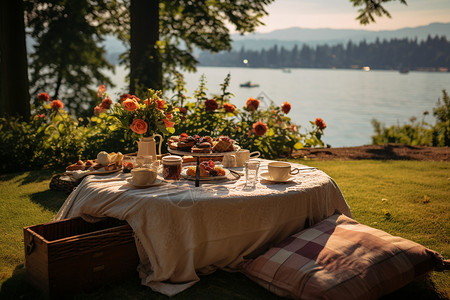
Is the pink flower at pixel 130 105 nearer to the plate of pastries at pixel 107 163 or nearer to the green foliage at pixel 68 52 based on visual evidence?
the plate of pastries at pixel 107 163

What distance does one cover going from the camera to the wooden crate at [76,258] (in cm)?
279

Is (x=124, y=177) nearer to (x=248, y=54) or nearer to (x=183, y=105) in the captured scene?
(x=183, y=105)

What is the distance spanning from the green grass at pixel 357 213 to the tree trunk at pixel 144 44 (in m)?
3.38

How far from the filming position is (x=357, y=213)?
16.5 feet

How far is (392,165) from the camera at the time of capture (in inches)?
312

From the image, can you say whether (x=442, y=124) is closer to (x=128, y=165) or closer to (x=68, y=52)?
(x=128, y=165)

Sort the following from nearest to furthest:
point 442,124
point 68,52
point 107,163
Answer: point 107,163, point 442,124, point 68,52

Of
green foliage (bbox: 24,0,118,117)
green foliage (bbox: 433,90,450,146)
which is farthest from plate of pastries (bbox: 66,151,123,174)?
green foliage (bbox: 433,90,450,146)

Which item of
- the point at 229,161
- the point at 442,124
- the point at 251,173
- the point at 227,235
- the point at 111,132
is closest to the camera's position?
the point at 227,235

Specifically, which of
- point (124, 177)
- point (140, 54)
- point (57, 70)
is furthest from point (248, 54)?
point (124, 177)

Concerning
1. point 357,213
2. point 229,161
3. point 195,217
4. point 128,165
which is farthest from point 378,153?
point 195,217

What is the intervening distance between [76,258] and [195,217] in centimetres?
86

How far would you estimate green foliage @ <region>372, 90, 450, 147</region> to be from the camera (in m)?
10.6

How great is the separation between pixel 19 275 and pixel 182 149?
1.63 metres
